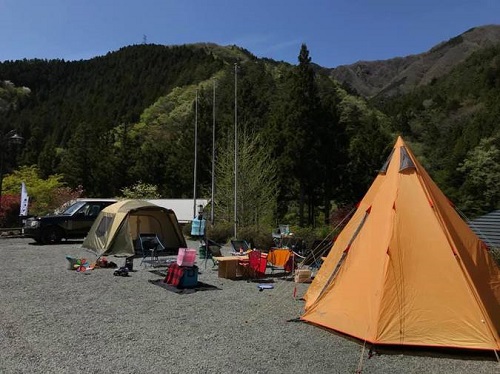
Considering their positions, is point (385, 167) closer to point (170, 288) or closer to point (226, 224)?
point (170, 288)

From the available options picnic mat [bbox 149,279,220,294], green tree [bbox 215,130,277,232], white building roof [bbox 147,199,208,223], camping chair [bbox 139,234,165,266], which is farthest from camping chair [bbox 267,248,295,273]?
white building roof [bbox 147,199,208,223]

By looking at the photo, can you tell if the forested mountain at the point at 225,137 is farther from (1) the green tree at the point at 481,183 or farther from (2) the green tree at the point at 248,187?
(1) the green tree at the point at 481,183

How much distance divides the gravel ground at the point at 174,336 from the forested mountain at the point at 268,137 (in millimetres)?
15789

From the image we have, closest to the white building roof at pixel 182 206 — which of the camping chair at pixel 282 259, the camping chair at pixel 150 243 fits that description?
the camping chair at pixel 150 243

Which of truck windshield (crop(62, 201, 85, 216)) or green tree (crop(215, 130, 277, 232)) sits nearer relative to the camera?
truck windshield (crop(62, 201, 85, 216))

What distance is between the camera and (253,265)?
11.9m

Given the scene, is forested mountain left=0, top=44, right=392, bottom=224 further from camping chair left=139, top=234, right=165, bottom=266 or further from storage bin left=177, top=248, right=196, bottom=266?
storage bin left=177, top=248, right=196, bottom=266

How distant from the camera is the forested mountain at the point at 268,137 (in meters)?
30.8

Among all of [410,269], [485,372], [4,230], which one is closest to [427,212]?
[410,269]

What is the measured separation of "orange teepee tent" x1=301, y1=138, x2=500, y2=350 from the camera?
6.12 meters

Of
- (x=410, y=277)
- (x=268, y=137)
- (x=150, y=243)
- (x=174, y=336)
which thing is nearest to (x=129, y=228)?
(x=150, y=243)

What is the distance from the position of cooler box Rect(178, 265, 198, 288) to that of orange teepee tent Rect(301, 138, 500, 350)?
3358mm

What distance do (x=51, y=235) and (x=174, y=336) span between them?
550 inches

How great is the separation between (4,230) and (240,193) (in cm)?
1181
